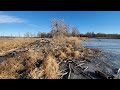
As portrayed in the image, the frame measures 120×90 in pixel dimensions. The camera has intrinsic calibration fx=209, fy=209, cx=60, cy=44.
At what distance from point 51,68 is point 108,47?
0.94 meters

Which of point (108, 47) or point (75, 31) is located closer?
point (75, 31)

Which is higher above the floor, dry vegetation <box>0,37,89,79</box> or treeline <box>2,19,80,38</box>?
treeline <box>2,19,80,38</box>

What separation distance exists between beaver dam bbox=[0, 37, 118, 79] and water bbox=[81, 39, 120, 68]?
9 centimetres

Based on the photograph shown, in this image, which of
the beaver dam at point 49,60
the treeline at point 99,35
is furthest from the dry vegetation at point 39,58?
the treeline at point 99,35

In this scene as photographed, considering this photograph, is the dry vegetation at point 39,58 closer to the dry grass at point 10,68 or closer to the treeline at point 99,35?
the dry grass at point 10,68

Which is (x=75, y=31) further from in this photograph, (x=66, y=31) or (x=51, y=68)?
(x=51, y=68)

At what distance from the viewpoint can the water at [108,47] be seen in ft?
10.3

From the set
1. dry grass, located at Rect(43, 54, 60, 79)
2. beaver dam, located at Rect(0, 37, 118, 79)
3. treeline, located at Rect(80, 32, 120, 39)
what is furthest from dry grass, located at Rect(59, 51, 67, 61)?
treeline, located at Rect(80, 32, 120, 39)

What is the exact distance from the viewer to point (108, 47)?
3.25m

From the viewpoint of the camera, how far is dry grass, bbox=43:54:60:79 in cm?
301

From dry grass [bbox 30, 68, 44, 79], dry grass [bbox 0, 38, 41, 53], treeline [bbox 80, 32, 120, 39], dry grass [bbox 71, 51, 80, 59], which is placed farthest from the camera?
dry grass [bbox 71, 51, 80, 59]

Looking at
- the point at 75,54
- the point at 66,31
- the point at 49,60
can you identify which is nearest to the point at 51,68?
the point at 49,60

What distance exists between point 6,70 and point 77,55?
1148 millimetres

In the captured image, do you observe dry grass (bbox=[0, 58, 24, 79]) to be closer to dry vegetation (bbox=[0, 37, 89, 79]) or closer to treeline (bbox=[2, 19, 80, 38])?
dry vegetation (bbox=[0, 37, 89, 79])
